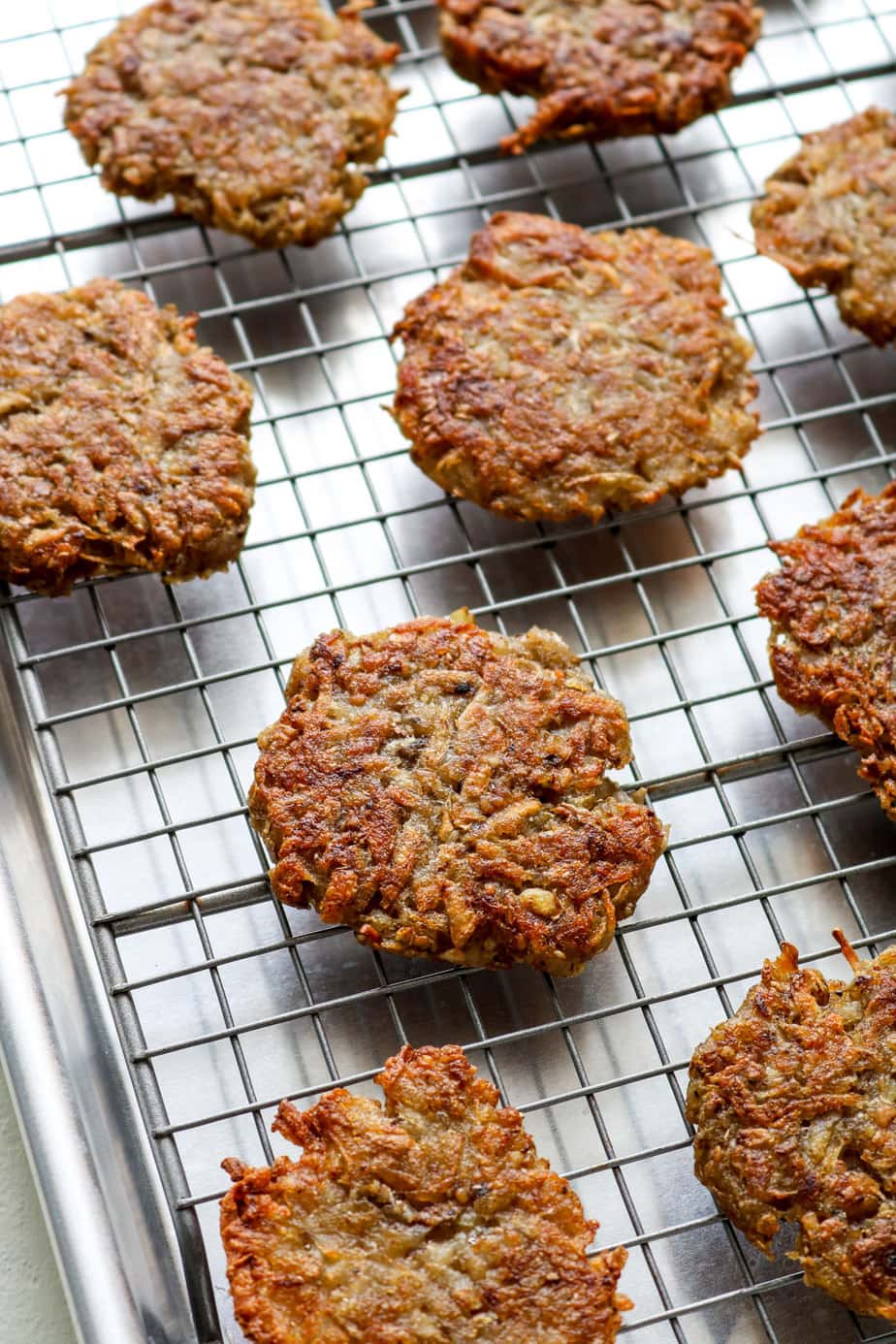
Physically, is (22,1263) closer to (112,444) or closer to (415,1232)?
(415,1232)

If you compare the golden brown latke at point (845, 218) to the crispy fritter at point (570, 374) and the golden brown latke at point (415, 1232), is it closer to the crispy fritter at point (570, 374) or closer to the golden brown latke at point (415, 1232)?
the crispy fritter at point (570, 374)

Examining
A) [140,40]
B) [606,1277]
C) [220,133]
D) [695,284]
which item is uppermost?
[140,40]

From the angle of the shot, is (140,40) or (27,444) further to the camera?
(140,40)

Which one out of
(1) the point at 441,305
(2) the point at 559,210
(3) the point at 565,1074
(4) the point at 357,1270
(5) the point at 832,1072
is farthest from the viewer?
(2) the point at 559,210

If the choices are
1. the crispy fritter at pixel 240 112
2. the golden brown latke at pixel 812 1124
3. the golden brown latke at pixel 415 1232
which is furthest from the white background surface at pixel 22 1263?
the crispy fritter at pixel 240 112

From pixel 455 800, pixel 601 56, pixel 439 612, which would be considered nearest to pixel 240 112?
pixel 601 56

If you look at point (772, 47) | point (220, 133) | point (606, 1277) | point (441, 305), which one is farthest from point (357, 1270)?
point (772, 47)

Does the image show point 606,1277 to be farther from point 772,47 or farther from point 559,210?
point 772,47
